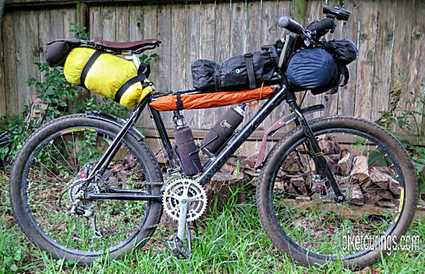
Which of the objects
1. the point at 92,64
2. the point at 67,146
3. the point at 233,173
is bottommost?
the point at 233,173

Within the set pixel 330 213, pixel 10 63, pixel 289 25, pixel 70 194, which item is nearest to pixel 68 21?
pixel 10 63

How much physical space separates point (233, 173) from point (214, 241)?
0.69 metres

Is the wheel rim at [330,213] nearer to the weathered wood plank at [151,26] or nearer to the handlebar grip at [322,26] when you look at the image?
the handlebar grip at [322,26]

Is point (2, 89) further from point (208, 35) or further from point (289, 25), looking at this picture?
point (289, 25)

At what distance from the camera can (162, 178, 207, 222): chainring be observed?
2.17 m

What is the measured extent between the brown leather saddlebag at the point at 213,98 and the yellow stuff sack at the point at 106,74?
0.14 meters

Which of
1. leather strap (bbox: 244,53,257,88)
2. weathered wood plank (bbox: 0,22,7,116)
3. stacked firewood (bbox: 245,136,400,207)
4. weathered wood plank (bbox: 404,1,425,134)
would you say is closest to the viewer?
leather strap (bbox: 244,53,257,88)

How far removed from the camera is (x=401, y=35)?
3.22 metres

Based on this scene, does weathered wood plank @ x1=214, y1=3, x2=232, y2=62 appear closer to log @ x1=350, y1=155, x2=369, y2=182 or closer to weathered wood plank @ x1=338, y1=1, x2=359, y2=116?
weathered wood plank @ x1=338, y1=1, x2=359, y2=116

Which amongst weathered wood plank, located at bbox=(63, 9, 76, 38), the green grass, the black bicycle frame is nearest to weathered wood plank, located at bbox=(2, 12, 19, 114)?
weathered wood plank, located at bbox=(63, 9, 76, 38)

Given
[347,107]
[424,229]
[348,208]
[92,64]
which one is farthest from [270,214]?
[347,107]

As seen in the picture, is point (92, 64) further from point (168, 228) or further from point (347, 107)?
point (347, 107)

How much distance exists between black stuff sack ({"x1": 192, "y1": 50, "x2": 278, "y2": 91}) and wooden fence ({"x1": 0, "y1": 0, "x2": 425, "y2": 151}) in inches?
54.0

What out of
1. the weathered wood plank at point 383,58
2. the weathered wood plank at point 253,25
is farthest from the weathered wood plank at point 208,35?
the weathered wood plank at point 383,58
